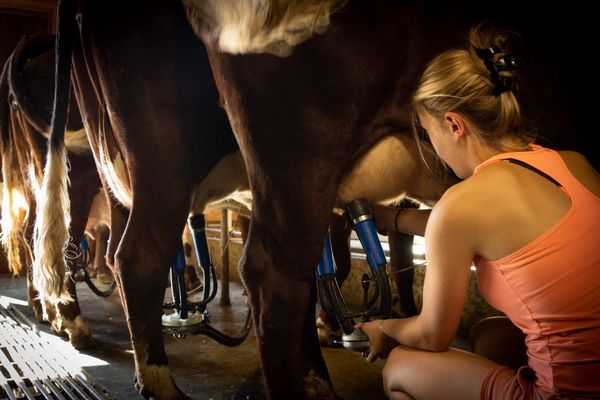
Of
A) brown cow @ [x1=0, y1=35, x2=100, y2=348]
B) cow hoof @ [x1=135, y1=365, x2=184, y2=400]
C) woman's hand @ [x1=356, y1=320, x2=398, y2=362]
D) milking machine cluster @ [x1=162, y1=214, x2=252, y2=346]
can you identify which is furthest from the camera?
brown cow @ [x1=0, y1=35, x2=100, y2=348]

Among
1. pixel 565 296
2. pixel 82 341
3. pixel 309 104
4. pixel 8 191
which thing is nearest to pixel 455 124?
pixel 565 296

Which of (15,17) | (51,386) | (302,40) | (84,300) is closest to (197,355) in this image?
(51,386)

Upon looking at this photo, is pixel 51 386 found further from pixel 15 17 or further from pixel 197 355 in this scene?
pixel 15 17

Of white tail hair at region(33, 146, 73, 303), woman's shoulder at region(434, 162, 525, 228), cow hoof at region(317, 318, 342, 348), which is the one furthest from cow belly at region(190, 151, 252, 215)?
woman's shoulder at region(434, 162, 525, 228)

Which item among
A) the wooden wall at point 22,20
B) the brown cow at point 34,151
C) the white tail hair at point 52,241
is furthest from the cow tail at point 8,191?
the wooden wall at point 22,20

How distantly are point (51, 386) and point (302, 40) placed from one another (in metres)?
1.76

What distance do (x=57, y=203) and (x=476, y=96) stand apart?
1.66 m

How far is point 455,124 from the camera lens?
46.7 inches

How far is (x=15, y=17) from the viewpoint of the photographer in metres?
7.60

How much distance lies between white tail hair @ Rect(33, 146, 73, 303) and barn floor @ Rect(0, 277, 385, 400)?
0.51 m

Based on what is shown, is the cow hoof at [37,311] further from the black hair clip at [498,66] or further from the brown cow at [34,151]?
the black hair clip at [498,66]

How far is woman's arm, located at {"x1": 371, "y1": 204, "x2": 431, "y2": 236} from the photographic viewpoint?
1.66 metres

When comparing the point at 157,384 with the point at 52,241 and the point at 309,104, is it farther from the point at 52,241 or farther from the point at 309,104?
the point at 309,104

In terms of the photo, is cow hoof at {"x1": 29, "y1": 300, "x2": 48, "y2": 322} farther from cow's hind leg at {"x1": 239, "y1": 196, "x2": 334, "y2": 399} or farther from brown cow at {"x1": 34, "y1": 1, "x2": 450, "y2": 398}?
cow's hind leg at {"x1": 239, "y1": 196, "x2": 334, "y2": 399}
